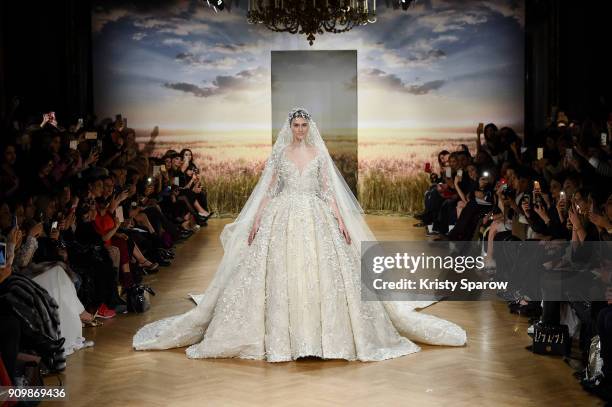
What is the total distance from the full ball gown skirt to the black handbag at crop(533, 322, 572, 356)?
524 mm

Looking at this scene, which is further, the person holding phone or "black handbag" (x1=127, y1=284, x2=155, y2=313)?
the person holding phone

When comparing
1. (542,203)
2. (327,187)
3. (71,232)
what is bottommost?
(71,232)

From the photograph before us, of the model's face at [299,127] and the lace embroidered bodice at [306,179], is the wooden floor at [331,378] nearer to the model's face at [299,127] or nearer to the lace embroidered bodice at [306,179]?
the lace embroidered bodice at [306,179]

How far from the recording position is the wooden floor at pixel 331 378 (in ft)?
17.4

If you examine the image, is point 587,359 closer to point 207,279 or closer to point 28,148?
point 207,279

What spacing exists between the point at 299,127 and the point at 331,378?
5.86ft

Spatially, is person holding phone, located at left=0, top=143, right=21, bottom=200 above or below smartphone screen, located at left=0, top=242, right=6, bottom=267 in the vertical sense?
above

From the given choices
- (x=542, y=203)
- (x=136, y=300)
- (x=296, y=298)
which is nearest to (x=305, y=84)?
(x=542, y=203)

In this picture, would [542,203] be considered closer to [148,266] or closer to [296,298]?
[296,298]

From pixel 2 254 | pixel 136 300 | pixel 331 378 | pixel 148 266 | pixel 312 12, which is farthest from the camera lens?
pixel 312 12

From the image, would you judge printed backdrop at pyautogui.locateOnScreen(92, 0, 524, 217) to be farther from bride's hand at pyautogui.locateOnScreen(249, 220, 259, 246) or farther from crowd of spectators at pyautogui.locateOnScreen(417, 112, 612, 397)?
bride's hand at pyautogui.locateOnScreen(249, 220, 259, 246)

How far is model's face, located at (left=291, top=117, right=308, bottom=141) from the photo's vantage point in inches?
257

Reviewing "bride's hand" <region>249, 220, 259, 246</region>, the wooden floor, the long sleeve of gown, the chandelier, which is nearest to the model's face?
the long sleeve of gown

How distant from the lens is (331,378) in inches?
224
